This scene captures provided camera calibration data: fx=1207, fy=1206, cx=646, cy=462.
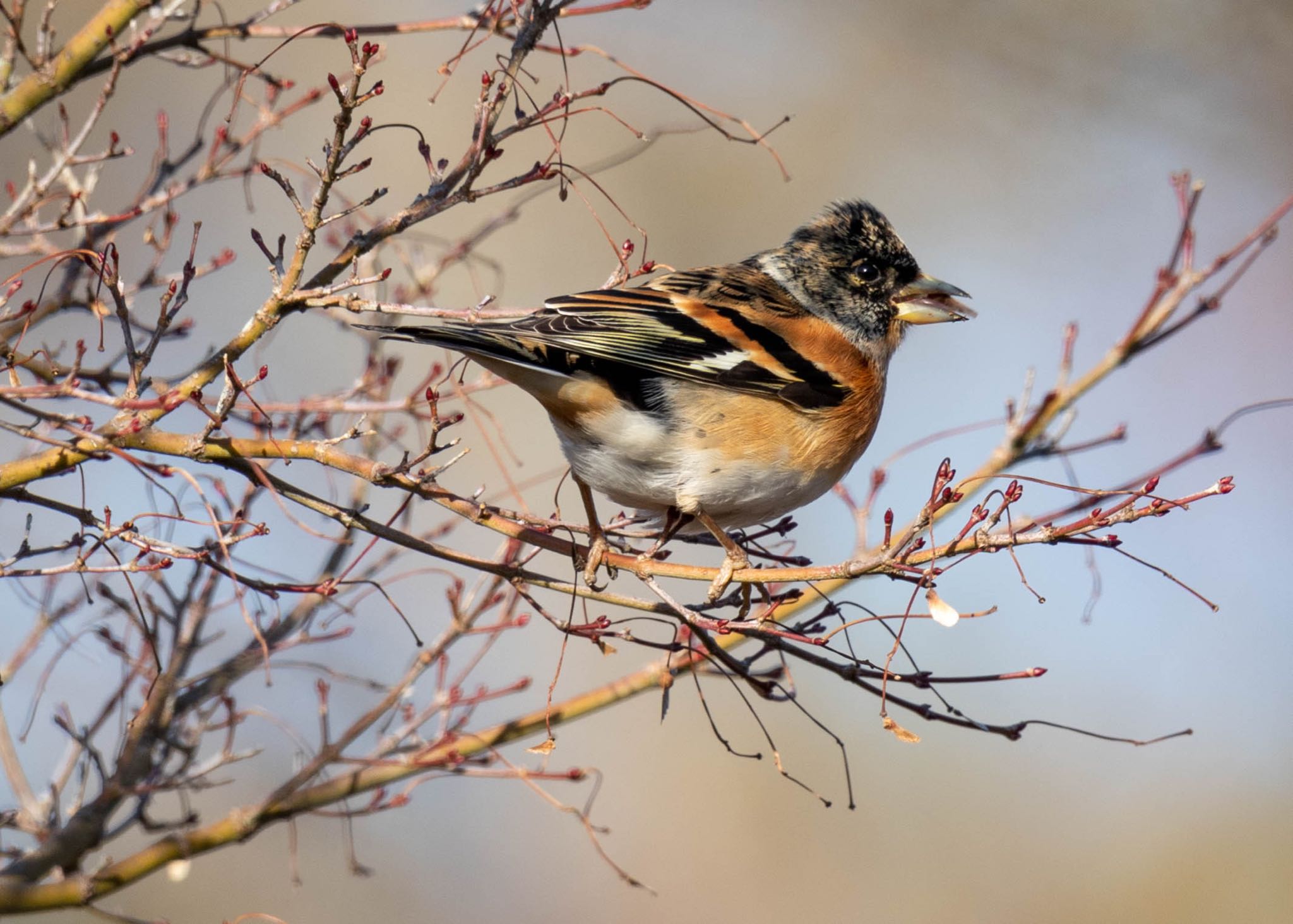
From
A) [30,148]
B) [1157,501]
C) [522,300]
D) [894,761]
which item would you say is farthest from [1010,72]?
[1157,501]

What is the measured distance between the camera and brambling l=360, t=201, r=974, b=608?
11.1 feet

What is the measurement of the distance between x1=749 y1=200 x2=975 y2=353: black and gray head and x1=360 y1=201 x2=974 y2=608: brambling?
19 cm

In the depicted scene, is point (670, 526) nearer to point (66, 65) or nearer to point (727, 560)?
point (727, 560)

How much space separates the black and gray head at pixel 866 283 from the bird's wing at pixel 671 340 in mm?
171

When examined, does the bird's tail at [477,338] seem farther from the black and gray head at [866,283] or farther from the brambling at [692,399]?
the black and gray head at [866,283]

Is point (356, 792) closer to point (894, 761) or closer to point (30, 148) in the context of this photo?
point (30, 148)

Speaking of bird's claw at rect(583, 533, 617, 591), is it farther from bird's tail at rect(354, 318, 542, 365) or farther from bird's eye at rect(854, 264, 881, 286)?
bird's eye at rect(854, 264, 881, 286)

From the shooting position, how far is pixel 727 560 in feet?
10.9

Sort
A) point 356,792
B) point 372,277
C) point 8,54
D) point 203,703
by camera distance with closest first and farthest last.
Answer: point 372,277
point 8,54
point 356,792
point 203,703

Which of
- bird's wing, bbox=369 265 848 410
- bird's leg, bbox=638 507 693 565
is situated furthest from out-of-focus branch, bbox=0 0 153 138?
bird's leg, bbox=638 507 693 565

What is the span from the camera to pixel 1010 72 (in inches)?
340

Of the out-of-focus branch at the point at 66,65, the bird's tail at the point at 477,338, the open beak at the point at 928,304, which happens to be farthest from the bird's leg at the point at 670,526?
the out-of-focus branch at the point at 66,65

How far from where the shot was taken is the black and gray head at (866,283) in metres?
4.25

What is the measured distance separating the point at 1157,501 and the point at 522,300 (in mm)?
6138
